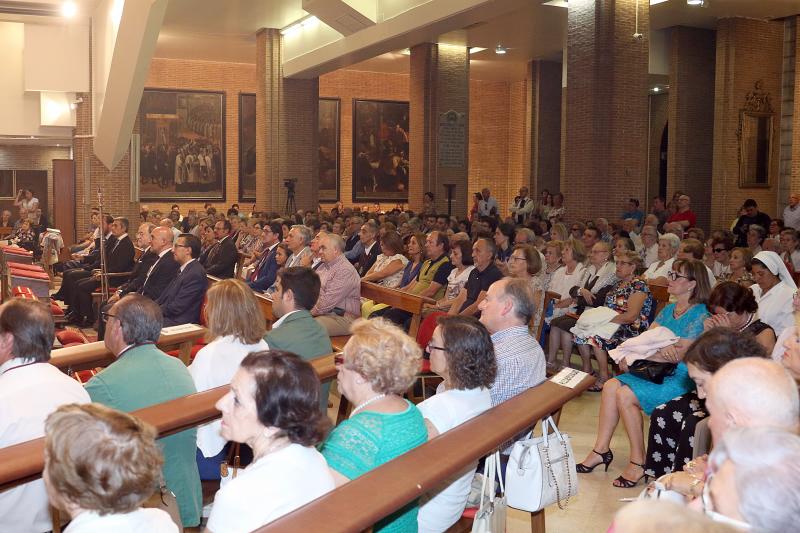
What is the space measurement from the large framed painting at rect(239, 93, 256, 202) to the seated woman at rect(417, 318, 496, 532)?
961 inches

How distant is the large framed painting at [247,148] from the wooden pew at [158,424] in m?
23.7

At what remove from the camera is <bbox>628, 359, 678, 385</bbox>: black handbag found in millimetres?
5332

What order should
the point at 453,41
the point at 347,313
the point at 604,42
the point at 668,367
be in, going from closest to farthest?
the point at 668,367, the point at 347,313, the point at 604,42, the point at 453,41

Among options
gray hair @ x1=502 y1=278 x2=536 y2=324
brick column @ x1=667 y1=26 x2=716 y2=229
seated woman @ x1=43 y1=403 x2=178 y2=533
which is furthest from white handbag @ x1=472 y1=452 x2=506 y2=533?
brick column @ x1=667 y1=26 x2=716 y2=229

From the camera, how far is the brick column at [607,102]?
13617 mm

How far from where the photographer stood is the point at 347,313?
771 cm

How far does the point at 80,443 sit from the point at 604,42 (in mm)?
12532

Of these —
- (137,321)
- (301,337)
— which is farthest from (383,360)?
(301,337)

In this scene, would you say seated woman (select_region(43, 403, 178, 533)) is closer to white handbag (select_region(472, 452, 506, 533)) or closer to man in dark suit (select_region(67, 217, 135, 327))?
white handbag (select_region(472, 452, 506, 533))

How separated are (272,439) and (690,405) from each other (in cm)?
286

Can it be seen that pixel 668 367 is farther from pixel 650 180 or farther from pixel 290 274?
pixel 650 180

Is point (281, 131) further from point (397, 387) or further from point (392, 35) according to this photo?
point (397, 387)

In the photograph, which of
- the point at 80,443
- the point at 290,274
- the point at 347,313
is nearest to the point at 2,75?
the point at 347,313

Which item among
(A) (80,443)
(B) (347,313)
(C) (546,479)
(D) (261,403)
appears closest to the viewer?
(A) (80,443)
